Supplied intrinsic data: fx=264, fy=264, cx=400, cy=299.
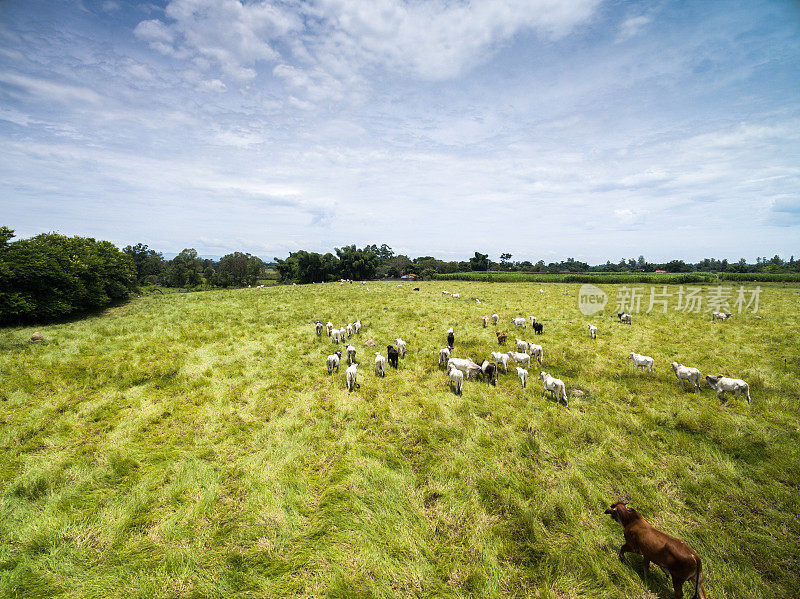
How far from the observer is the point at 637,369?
11.4m

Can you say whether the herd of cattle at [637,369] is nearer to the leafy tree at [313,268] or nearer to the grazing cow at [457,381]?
the grazing cow at [457,381]

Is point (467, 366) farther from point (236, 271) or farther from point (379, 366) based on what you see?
point (236, 271)

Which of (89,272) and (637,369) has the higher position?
(89,272)

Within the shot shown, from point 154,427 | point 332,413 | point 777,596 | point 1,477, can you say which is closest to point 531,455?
point 777,596

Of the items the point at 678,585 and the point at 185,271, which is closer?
the point at 678,585

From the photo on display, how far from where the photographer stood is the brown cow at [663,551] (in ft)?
11.9

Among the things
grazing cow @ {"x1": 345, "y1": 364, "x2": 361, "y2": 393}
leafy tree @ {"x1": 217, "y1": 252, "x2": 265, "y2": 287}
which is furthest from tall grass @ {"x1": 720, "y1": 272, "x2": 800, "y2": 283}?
leafy tree @ {"x1": 217, "y1": 252, "x2": 265, "y2": 287}

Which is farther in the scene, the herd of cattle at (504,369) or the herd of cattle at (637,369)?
the herd of cattle at (504,369)

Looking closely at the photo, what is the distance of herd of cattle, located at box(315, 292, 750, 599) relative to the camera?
374 centimetres

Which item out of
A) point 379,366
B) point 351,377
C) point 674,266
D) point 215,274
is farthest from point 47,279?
point 674,266

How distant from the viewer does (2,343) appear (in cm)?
1416

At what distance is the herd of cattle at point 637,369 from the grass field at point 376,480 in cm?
42

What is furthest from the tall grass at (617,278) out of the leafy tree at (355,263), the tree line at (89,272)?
the leafy tree at (355,263)

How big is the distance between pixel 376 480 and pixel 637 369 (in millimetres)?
12140
